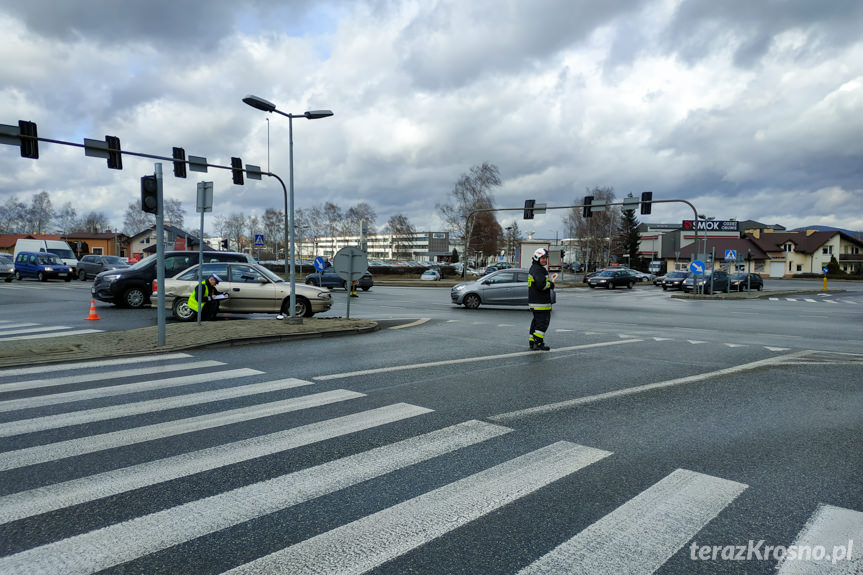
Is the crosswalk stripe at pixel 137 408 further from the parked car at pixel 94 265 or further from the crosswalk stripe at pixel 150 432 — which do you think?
the parked car at pixel 94 265

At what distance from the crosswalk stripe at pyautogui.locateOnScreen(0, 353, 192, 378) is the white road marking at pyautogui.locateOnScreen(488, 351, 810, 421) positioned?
19.0 ft

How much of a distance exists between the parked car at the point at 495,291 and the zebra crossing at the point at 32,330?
39.5 ft

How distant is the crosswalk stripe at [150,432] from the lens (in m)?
4.23

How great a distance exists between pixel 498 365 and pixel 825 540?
18.2 ft

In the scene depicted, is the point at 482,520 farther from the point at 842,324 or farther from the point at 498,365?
the point at 842,324

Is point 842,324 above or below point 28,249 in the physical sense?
below

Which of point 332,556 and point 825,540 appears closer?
point 332,556

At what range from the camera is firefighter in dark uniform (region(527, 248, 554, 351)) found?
9.93 meters

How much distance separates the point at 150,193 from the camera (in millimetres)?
9289

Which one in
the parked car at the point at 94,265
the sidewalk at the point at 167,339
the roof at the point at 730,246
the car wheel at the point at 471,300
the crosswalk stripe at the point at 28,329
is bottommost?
the crosswalk stripe at the point at 28,329

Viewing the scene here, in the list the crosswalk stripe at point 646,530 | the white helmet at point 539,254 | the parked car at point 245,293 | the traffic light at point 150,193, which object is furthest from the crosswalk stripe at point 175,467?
the parked car at point 245,293

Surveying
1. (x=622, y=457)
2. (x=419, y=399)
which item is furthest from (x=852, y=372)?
(x=419, y=399)

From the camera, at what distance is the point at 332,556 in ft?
9.21

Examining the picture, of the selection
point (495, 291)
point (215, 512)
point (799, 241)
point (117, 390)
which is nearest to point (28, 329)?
point (117, 390)
